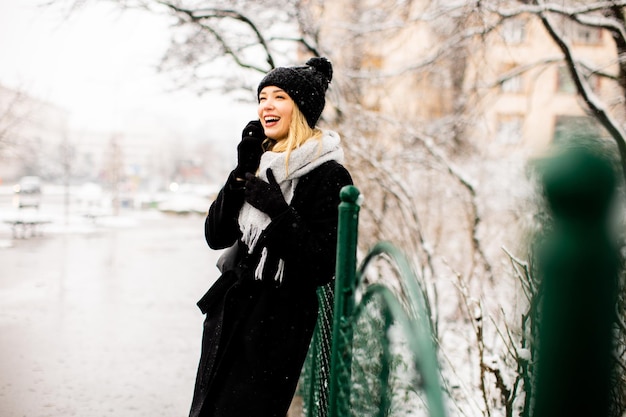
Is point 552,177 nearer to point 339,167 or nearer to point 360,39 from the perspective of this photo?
point 339,167

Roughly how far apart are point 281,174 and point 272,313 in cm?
55

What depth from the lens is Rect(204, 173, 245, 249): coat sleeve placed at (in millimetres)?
2203

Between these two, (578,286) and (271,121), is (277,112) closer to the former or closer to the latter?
(271,121)

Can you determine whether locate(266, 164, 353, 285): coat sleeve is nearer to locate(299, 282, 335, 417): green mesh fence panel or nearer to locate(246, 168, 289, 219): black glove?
locate(246, 168, 289, 219): black glove

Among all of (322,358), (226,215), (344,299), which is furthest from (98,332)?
(344,299)

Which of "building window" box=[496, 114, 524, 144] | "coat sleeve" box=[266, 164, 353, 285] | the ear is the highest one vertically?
"building window" box=[496, 114, 524, 144]

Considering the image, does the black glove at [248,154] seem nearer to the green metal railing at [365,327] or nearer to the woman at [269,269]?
the woman at [269,269]

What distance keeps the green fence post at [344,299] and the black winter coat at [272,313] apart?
0.74ft

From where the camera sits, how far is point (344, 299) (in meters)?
1.82

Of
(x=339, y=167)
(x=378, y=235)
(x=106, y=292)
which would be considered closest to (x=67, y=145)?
(x=106, y=292)

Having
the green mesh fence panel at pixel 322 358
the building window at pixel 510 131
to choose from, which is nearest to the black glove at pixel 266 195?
the green mesh fence panel at pixel 322 358

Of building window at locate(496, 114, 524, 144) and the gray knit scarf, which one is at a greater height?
Answer: building window at locate(496, 114, 524, 144)

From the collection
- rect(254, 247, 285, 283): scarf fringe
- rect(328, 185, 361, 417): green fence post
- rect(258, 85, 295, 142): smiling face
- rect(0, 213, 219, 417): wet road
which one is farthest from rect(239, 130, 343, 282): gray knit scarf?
rect(0, 213, 219, 417): wet road

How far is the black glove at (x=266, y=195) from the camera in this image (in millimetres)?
2023
